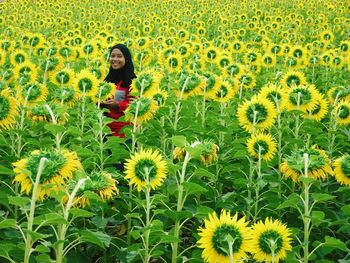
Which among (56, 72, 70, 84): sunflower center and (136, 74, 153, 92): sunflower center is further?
(56, 72, 70, 84): sunflower center

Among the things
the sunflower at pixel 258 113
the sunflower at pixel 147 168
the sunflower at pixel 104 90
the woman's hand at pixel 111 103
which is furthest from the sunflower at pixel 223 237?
the woman's hand at pixel 111 103

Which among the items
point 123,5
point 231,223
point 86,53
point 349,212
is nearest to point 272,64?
point 86,53

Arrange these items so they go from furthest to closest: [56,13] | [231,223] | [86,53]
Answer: [56,13] < [86,53] < [231,223]

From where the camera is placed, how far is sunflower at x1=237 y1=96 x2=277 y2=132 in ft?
11.5

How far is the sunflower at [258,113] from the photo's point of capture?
3506mm

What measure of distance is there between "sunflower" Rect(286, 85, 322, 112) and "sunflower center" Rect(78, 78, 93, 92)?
62.7 inches

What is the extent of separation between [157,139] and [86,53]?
3120mm

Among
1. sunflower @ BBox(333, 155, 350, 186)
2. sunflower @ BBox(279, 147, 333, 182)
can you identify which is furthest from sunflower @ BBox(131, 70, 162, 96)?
sunflower @ BBox(333, 155, 350, 186)

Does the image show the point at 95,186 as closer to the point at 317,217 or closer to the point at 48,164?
the point at 48,164

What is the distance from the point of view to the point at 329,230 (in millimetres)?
3445

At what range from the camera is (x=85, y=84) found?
4.24 metres

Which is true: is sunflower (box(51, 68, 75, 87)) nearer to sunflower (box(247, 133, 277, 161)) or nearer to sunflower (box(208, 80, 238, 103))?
sunflower (box(208, 80, 238, 103))

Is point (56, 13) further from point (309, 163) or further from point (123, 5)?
point (309, 163)

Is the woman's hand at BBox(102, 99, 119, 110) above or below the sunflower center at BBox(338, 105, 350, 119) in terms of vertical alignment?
below
